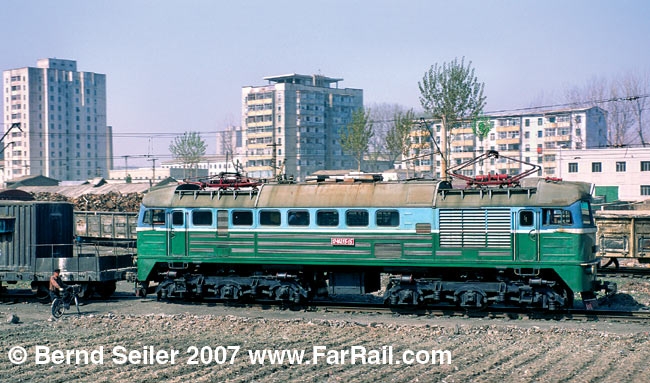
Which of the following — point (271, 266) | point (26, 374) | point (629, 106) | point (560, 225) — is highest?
point (629, 106)

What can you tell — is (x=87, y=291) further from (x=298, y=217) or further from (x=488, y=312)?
(x=488, y=312)

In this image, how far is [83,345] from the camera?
17.9m

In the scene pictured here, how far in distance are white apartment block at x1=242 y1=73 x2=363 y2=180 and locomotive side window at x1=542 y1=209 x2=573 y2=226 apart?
127906mm

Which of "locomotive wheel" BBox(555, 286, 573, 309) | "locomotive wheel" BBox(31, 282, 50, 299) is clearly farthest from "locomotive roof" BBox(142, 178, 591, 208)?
"locomotive wheel" BBox(31, 282, 50, 299)

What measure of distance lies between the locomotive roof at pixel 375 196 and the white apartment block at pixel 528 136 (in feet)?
338

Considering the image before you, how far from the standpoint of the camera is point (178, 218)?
24172 mm

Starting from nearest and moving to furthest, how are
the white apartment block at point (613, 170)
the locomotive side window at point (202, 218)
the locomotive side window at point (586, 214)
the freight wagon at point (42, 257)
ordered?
the locomotive side window at point (586, 214), the locomotive side window at point (202, 218), the freight wagon at point (42, 257), the white apartment block at point (613, 170)

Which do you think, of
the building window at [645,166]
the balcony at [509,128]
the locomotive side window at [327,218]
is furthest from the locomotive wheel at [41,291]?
the balcony at [509,128]

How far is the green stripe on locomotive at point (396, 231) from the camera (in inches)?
800

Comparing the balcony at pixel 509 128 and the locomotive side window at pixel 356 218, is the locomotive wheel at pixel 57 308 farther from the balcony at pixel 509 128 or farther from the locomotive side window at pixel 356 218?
the balcony at pixel 509 128

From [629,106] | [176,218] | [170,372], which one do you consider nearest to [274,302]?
[176,218]

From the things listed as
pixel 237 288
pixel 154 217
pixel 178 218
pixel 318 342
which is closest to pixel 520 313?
pixel 318 342

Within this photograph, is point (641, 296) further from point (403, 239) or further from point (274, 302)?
point (274, 302)

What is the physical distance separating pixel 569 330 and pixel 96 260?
663 inches
